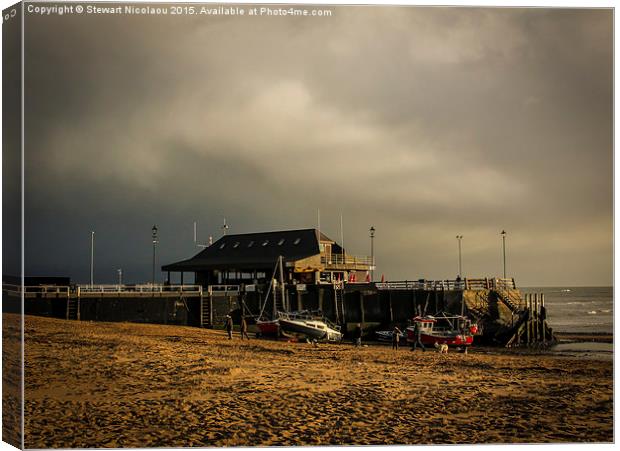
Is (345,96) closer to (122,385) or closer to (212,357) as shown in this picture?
(122,385)

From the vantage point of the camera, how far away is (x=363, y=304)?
3441 cm

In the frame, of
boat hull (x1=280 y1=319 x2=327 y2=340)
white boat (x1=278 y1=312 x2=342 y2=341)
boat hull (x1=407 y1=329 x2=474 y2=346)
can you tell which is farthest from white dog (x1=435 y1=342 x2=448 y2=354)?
boat hull (x1=280 y1=319 x2=327 y2=340)

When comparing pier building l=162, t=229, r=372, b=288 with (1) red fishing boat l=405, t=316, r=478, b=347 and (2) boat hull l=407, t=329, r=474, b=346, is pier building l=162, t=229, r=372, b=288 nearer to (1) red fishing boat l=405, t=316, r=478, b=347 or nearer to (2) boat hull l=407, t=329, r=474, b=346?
(1) red fishing boat l=405, t=316, r=478, b=347

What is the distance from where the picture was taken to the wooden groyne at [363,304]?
3166cm

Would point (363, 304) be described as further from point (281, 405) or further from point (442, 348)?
point (281, 405)

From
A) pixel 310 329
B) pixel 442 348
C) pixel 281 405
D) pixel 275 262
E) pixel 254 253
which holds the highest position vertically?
pixel 254 253

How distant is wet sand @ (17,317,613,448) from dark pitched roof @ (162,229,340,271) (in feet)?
32.5

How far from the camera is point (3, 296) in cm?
1052

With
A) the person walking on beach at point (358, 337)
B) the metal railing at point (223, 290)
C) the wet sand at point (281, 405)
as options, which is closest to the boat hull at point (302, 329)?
the person walking on beach at point (358, 337)

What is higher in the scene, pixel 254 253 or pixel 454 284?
pixel 254 253

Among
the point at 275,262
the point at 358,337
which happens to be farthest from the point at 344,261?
the point at 358,337

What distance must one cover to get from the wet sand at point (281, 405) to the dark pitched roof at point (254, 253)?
990 centimetres

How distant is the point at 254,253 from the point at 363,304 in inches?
305

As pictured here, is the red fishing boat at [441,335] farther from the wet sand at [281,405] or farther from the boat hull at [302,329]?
the wet sand at [281,405]
